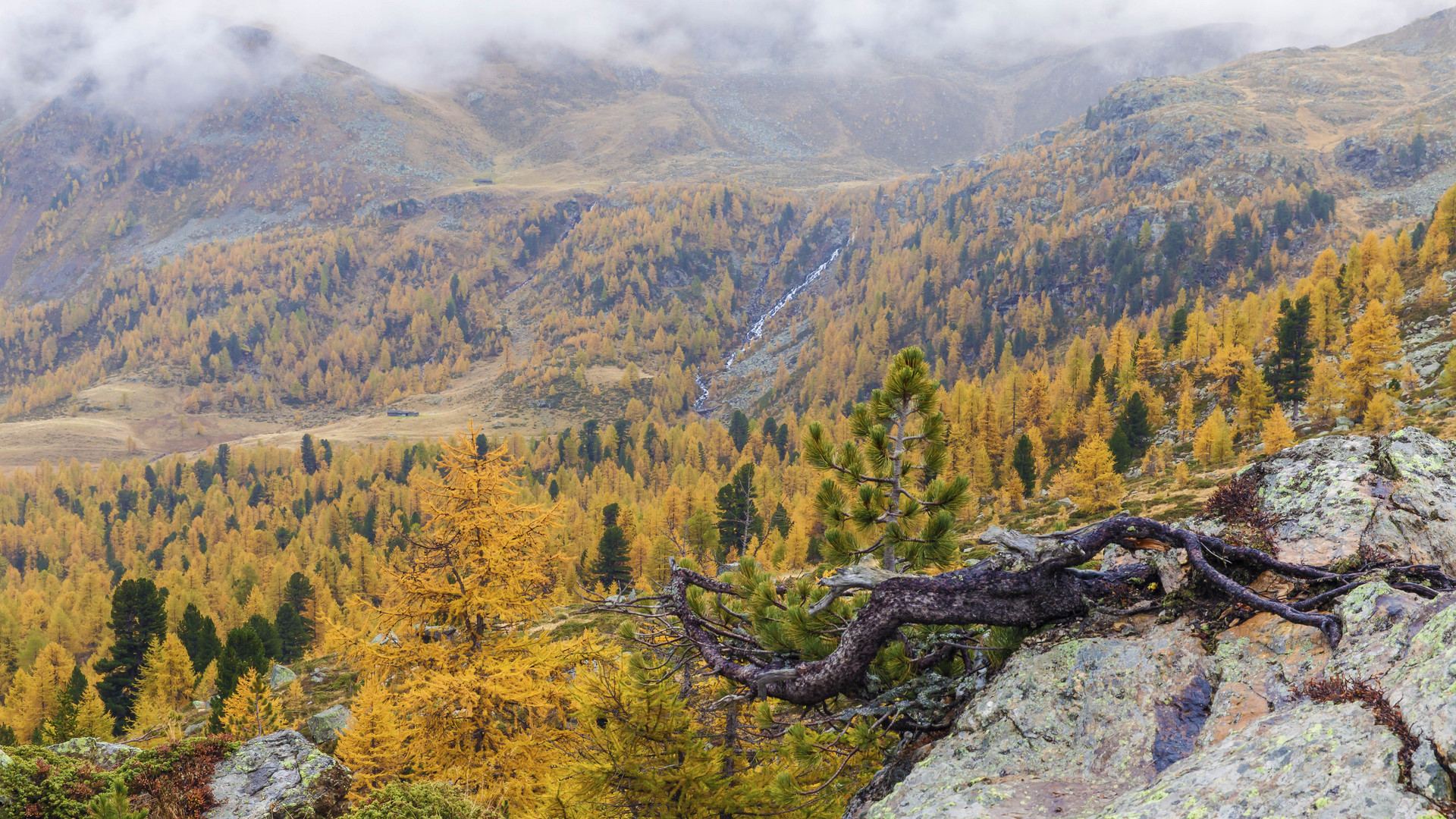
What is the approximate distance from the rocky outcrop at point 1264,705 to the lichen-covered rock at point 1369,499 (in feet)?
0.06

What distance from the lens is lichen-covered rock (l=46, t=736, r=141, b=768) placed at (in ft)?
39.7

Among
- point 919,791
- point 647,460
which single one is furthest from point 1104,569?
point 647,460

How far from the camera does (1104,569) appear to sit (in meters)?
8.67

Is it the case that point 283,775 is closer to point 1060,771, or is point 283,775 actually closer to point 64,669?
point 1060,771

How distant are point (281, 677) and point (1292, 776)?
70.1 metres

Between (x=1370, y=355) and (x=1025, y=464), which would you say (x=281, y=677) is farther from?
(x=1370, y=355)

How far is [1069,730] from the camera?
666cm

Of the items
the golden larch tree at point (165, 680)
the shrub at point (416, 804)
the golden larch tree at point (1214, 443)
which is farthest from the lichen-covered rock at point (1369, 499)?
the golden larch tree at point (1214, 443)

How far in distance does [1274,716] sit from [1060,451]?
3946 inches

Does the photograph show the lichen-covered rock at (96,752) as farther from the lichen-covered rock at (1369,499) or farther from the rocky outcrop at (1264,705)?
the lichen-covered rock at (1369,499)

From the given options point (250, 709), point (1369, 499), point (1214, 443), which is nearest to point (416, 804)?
point (1369, 499)

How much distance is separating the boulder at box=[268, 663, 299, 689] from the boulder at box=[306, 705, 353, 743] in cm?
1976

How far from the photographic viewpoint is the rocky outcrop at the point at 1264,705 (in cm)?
434

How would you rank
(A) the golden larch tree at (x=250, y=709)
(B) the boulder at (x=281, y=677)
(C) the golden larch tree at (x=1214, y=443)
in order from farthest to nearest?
(C) the golden larch tree at (x=1214, y=443) < (B) the boulder at (x=281, y=677) < (A) the golden larch tree at (x=250, y=709)
